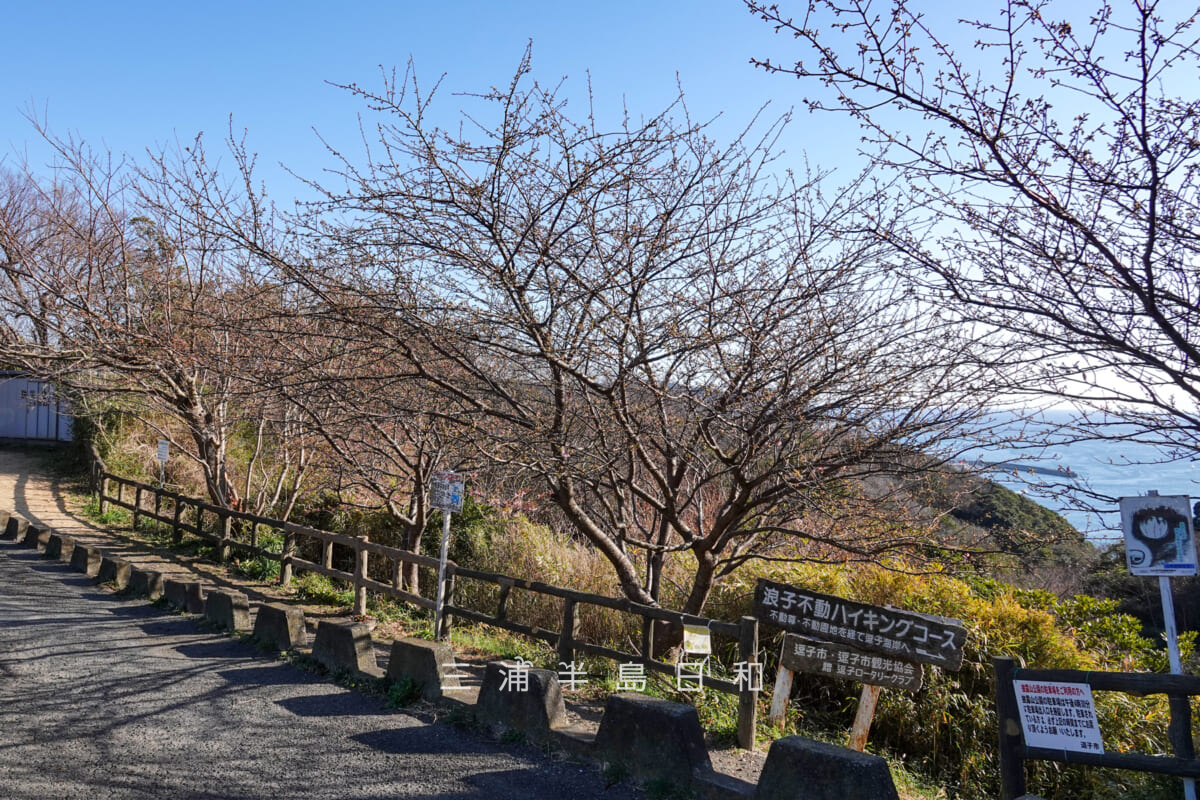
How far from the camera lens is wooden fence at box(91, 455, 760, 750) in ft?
20.1

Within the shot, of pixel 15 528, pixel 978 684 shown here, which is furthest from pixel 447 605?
pixel 15 528

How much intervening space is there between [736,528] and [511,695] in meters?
2.37

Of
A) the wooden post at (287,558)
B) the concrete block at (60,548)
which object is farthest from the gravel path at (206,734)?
the concrete block at (60,548)

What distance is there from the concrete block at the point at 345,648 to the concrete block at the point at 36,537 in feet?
30.3

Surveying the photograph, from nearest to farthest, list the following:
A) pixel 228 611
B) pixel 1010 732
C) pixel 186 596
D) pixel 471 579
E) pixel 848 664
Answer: pixel 1010 732 < pixel 848 664 < pixel 228 611 < pixel 186 596 < pixel 471 579

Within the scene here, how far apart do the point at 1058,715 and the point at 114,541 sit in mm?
15486

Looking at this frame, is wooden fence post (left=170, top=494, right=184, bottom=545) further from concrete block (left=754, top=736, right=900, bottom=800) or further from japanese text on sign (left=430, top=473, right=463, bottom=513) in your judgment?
concrete block (left=754, top=736, right=900, bottom=800)

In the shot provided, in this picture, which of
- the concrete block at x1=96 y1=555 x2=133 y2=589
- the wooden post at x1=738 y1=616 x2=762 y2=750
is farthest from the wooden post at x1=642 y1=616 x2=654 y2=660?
the concrete block at x1=96 y1=555 x2=133 y2=589

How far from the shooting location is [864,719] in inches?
216

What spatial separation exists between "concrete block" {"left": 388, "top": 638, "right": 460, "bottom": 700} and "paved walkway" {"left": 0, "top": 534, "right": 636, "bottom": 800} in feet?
1.09

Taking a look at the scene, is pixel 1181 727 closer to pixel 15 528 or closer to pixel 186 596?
pixel 186 596

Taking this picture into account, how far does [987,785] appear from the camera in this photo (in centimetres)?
717

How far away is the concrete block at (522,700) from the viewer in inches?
225

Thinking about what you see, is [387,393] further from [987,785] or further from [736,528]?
[987,785]
